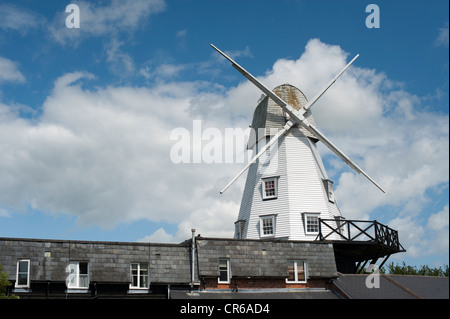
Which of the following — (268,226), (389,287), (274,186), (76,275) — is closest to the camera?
(76,275)

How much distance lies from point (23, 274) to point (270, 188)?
17583mm

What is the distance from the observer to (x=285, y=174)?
3809 centimetres

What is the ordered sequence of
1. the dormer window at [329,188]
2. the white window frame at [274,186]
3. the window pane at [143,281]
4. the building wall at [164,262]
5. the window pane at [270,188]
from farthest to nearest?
the dormer window at [329,188]
the window pane at [270,188]
the white window frame at [274,186]
the window pane at [143,281]
the building wall at [164,262]

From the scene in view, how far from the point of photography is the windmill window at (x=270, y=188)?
37.8 meters

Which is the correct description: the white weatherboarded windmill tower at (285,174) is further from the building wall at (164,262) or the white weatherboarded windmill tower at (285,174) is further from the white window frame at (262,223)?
the building wall at (164,262)

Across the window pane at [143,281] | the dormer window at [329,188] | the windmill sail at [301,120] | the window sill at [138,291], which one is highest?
the windmill sail at [301,120]

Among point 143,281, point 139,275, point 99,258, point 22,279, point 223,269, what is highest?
→ point 99,258

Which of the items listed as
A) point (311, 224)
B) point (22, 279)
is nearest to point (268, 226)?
point (311, 224)

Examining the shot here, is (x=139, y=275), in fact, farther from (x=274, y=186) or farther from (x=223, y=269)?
(x=274, y=186)

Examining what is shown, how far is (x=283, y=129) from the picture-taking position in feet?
129

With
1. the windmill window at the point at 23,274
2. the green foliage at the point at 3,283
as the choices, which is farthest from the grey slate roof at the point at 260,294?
the green foliage at the point at 3,283
